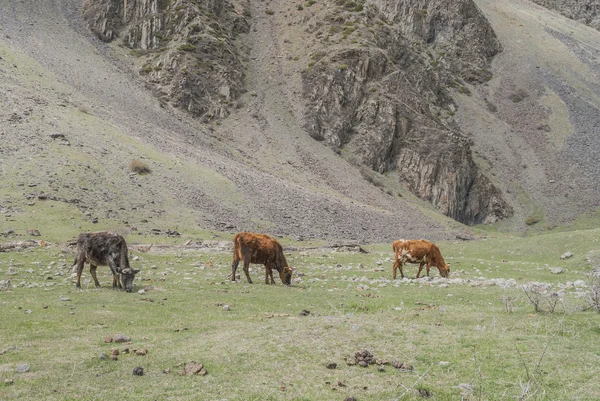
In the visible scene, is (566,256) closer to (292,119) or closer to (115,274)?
(115,274)

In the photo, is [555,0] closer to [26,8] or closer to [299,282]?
[26,8]

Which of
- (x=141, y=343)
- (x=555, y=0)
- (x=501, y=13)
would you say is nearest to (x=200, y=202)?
(x=141, y=343)

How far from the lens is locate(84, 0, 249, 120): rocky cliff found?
286 ft

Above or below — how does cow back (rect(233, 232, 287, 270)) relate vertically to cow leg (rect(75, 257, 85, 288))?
above

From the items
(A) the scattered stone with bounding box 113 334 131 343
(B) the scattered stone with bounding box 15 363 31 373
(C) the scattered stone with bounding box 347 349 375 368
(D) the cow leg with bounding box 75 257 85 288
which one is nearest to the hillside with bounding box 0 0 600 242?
(D) the cow leg with bounding box 75 257 85 288

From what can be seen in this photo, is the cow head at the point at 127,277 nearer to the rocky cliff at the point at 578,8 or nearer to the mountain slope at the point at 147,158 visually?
the mountain slope at the point at 147,158

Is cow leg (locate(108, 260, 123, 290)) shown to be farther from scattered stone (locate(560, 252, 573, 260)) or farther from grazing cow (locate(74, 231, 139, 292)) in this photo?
scattered stone (locate(560, 252, 573, 260))

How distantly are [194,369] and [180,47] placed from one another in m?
91.0

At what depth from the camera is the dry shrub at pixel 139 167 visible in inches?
2018

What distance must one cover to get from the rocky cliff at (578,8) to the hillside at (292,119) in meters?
54.8

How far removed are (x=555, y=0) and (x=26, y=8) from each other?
19442cm

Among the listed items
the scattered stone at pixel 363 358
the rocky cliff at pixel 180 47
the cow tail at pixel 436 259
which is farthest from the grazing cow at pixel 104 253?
the rocky cliff at pixel 180 47

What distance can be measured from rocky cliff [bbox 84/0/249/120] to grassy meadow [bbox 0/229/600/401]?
6878cm

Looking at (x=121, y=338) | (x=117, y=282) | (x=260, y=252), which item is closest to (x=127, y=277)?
(x=117, y=282)
